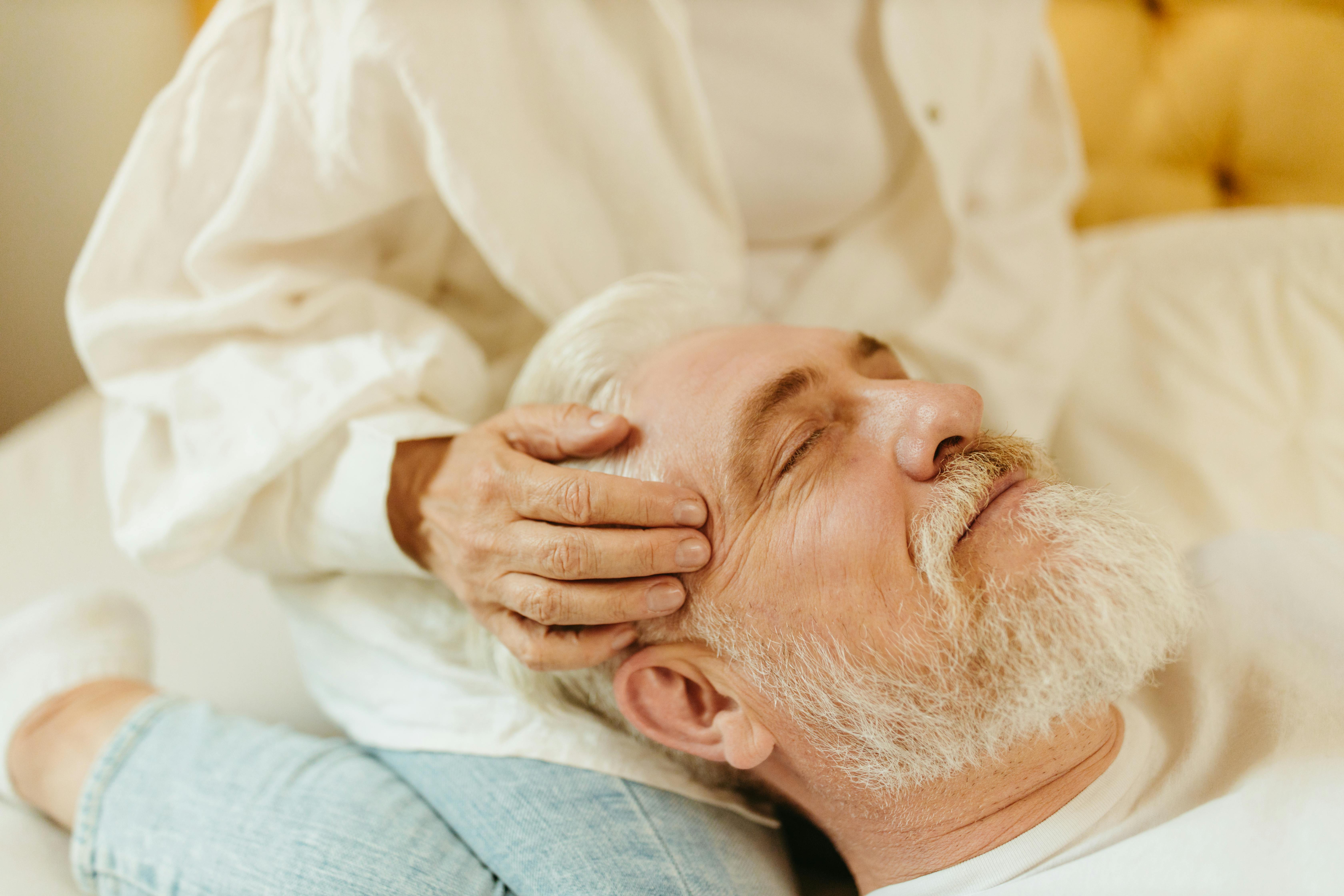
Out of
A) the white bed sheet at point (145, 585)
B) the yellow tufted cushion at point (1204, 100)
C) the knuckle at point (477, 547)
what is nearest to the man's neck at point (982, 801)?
the knuckle at point (477, 547)

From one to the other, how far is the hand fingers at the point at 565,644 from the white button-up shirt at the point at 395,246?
4.9 inches

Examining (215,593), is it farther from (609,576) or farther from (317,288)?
Answer: (609,576)

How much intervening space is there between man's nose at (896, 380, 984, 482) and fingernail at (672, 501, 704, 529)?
15 cm

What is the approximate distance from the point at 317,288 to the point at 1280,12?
1.60m

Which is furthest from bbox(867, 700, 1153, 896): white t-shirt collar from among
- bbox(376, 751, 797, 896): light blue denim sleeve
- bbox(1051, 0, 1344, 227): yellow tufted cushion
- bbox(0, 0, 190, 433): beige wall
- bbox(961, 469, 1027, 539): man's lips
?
bbox(0, 0, 190, 433): beige wall

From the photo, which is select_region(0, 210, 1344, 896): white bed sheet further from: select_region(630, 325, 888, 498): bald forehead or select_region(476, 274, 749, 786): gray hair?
select_region(630, 325, 888, 498): bald forehead

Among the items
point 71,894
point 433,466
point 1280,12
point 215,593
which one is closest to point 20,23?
point 215,593

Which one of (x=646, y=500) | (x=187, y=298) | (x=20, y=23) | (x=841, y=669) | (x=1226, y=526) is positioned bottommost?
(x=1226, y=526)

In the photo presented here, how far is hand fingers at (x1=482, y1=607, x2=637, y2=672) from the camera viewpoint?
2.33 feet

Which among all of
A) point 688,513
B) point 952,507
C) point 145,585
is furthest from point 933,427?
point 145,585

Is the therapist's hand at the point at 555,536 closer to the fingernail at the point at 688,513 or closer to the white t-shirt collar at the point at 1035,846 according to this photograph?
the fingernail at the point at 688,513

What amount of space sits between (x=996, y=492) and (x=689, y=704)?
0.29 metres

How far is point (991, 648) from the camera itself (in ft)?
2.08

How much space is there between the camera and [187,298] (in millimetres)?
995
